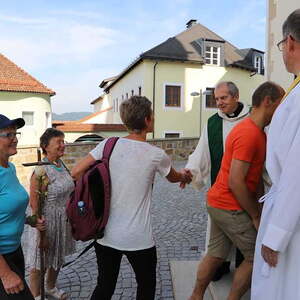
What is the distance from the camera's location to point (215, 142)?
3.13 m

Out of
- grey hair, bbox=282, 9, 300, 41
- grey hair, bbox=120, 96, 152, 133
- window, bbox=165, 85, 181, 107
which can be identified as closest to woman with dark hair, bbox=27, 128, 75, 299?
grey hair, bbox=120, 96, 152, 133

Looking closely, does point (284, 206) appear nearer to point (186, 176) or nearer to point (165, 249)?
point (186, 176)

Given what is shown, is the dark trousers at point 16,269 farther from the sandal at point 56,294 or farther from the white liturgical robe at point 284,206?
the white liturgical robe at point 284,206

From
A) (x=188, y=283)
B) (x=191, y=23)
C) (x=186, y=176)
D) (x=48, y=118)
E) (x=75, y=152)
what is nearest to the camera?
(x=186, y=176)

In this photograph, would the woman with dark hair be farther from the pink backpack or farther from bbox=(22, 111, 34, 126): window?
bbox=(22, 111, 34, 126): window

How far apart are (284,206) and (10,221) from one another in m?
1.60

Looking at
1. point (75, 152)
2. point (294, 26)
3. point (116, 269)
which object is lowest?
point (116, 269)

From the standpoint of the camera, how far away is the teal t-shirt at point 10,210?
2.12m

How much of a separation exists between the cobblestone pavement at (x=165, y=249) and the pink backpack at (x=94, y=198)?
143 cm

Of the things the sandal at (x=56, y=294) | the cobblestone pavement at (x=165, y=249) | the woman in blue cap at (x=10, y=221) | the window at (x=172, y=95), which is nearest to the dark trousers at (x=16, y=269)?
the woman in blue cap at (x=10, y=221)

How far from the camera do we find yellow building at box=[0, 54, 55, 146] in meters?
25.7

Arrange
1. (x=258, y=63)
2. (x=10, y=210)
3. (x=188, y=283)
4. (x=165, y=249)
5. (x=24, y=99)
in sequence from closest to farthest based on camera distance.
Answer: (x=10, y=210), (x=188, y=283), (x=165, y=249), (x=24, y=99), (x=258, y=63)

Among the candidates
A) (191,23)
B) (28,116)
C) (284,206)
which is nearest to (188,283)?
(284,206)

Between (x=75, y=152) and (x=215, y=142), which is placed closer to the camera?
(x=215, y=142)
